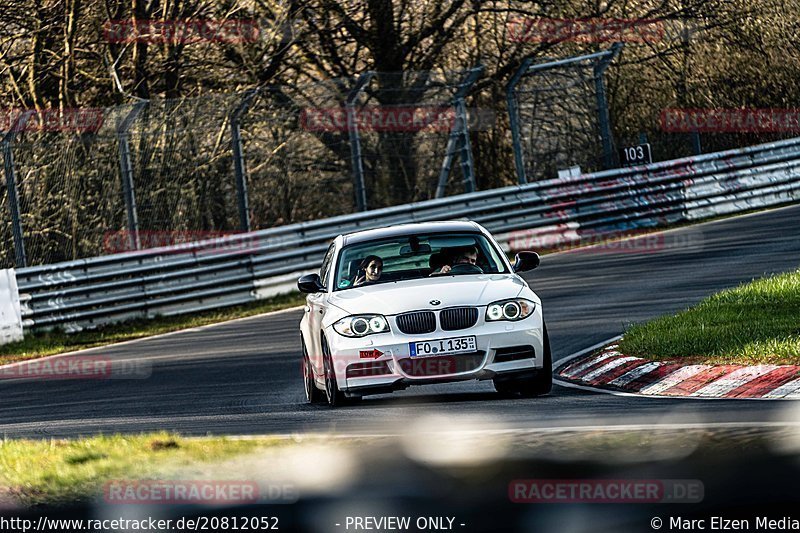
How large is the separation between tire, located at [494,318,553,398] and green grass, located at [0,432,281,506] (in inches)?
136

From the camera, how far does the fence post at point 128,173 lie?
21312 mm

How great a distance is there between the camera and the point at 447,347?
9.75 m

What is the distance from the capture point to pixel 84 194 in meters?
21.5

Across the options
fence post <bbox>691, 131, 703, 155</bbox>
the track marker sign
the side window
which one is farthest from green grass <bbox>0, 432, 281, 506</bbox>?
fence post <bbox>691, 131, 703, 155</bbox>

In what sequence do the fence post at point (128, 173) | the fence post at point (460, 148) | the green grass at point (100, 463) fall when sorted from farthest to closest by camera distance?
the fence post at point (460, 148)
the fence post at point (128, 173)
the green grass at point (100, 463)

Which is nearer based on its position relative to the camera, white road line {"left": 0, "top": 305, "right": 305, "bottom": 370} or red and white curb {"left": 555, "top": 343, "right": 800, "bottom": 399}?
red and white curb {"left": 555, "top": 343, "right": 800, "bottom": 399}

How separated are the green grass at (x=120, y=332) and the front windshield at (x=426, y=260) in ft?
25.9

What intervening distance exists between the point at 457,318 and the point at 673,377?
1.79 meters

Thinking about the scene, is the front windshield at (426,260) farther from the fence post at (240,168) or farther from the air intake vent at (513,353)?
the fence post at (240,168)

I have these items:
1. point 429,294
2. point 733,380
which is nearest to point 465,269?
point 429,294

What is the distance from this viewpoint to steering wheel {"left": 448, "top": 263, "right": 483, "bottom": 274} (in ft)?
35.5

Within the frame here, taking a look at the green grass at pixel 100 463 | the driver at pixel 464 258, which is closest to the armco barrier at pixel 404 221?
the driver at pixel 464 258

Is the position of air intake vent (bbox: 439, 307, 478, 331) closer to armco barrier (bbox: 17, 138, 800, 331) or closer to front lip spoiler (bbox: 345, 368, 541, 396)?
front lip spoiler (bbox: 345, 368, 541, 396)

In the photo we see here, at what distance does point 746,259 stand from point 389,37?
10441 mm
